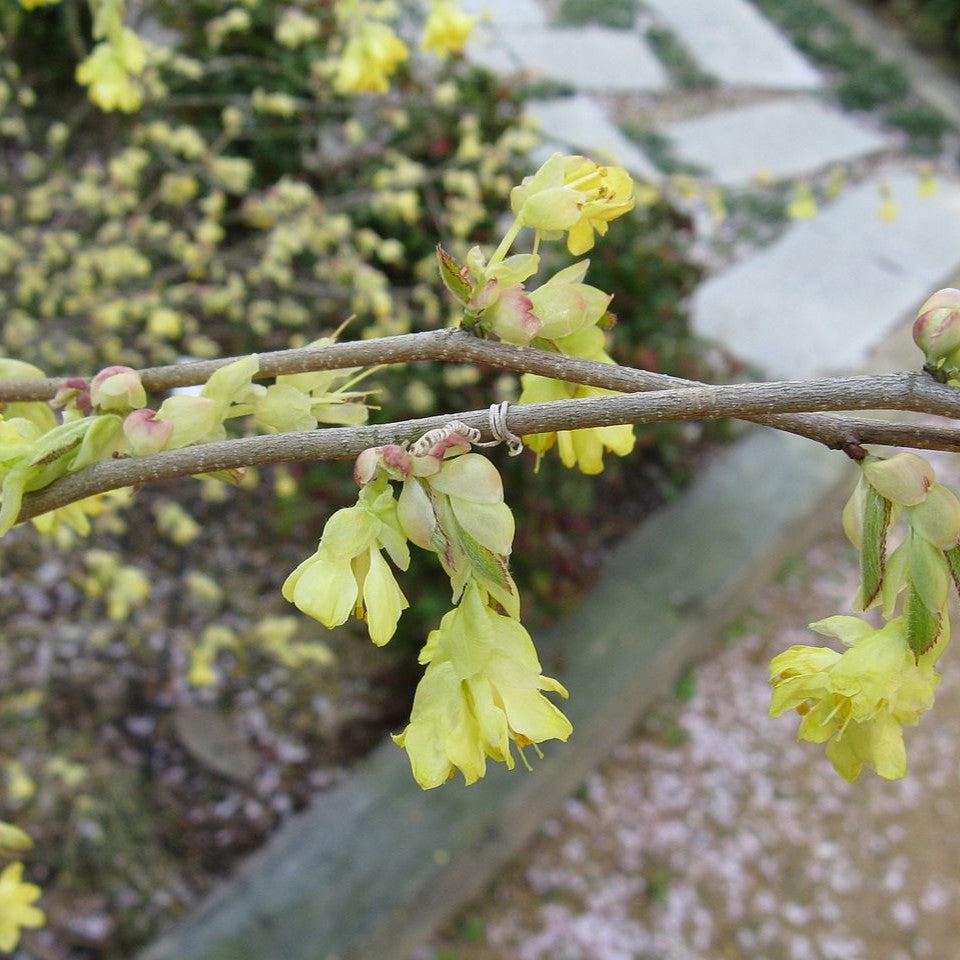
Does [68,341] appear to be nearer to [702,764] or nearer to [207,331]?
[207,331]

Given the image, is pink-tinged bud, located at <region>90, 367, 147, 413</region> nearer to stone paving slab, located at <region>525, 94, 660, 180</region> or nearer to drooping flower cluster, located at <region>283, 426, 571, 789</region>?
drooping flower cluster, located at <region>283, 426, 571, 789</region>

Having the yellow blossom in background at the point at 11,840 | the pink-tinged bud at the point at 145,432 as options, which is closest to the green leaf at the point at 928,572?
the pink-tinged bud at the point at 145,432

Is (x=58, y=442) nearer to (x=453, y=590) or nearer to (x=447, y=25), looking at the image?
(x=453, y=590)

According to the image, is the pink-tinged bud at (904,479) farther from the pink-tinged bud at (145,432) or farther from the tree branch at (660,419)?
the pink-tinged bud at (145,432)

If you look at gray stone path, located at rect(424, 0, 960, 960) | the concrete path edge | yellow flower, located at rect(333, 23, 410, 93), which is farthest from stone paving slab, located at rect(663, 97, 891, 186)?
yellow flower, located at rect(333, 23, 410, 93)

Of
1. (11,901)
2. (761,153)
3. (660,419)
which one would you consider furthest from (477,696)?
(761,153)

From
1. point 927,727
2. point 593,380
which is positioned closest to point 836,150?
point 927,727
